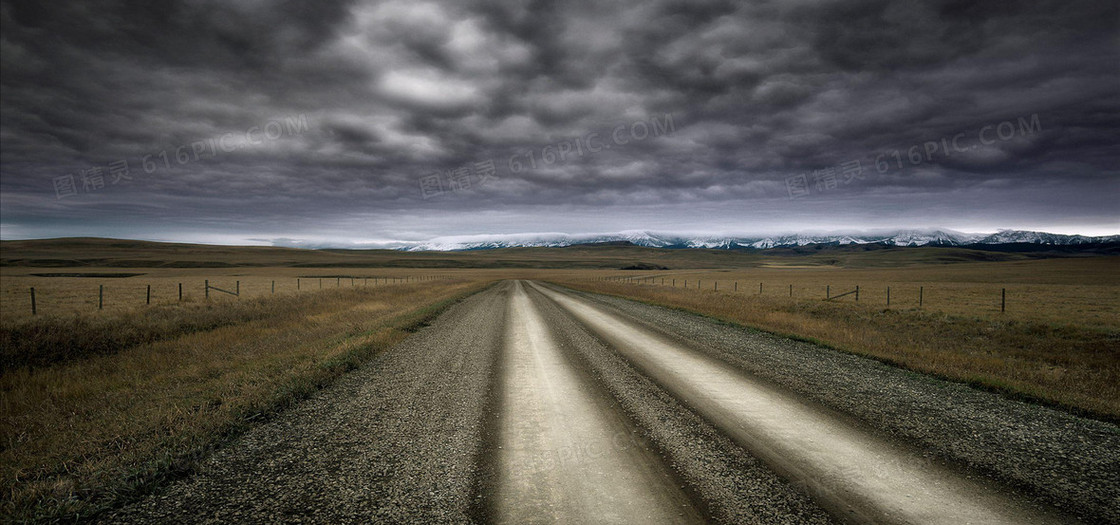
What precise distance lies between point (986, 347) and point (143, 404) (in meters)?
22.4

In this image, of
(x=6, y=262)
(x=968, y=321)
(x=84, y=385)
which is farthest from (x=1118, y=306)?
(x=6, y=262)

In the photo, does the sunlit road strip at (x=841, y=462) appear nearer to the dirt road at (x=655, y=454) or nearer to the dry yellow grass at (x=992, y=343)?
the dirt road at (x=655, y=454)

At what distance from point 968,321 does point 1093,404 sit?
1515cm

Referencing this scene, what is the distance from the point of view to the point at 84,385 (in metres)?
8.71

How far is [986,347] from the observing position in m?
14.3

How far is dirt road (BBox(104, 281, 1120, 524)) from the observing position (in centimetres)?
392

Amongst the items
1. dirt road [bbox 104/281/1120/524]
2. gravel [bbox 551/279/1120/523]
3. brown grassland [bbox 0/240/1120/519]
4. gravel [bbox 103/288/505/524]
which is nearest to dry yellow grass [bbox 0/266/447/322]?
brown grassland [bbox 0/240/1120/519]

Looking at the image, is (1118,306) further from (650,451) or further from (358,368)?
(358,368)

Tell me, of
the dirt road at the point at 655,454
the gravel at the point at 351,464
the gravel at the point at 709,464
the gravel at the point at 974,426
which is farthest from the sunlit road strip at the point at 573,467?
the gravel at the point at 974,426

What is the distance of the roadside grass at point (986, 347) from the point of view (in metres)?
7.91

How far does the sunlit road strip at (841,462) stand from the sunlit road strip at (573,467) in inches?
56.9

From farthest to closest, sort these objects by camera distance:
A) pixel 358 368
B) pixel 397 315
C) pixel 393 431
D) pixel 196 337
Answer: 1. pixel 397 315
2. pixel 196 337
3. pixel 358 368
4. pixel 393 431

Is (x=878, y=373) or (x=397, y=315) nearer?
(x=878, y=373)

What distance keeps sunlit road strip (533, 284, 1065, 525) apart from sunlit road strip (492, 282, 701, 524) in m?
1.45
